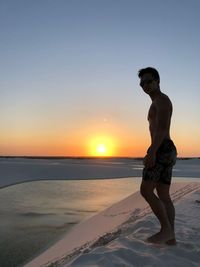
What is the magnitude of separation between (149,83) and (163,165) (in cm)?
104

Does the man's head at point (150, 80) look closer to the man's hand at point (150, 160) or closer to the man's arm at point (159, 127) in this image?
the man's arm at point (159, 127)

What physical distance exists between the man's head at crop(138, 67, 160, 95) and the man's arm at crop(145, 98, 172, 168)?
8.7 inches

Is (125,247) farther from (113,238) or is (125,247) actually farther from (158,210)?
(113,238)

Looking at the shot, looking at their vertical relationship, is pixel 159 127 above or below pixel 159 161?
above

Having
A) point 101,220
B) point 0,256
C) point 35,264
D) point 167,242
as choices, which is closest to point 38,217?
point 101,220

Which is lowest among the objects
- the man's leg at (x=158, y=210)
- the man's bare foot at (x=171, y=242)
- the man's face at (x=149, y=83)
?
the man's bare foot at (x=171, y=242)

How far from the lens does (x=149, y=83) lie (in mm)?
5312

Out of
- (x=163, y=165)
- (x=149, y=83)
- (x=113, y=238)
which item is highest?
(x=149, y=83)

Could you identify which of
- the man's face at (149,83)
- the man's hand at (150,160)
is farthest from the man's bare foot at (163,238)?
the man's face at (149,83)

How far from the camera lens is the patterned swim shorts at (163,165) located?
5.10 metres

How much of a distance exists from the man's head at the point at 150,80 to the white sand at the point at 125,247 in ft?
6.20

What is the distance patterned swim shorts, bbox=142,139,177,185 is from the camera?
5.10 meters

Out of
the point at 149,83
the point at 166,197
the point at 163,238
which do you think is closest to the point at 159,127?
the point at 149,83

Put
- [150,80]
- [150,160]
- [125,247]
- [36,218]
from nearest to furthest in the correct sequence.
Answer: [125,247] → [150,160] → [150,80] → [36,218]
